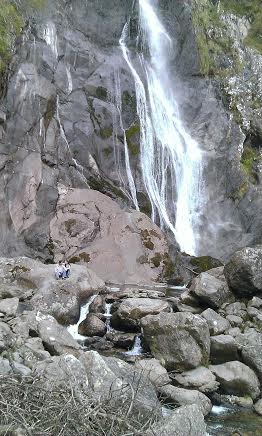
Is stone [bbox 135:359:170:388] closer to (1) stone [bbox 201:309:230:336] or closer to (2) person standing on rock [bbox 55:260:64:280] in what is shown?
(1) stone [bbox 201:309:230:336]

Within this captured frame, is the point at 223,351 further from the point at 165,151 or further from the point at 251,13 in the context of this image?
the point at 251,13

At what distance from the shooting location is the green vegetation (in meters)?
39.7

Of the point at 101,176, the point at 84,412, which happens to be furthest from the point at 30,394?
the point at 101,176

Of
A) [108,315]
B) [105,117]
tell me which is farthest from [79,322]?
[105,117]

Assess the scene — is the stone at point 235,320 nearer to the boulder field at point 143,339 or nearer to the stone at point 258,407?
the boulder field at point 143,339

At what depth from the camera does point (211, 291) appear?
61.5 ft

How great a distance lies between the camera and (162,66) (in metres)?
34.2

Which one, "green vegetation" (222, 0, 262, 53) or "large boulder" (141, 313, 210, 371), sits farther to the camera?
"green vegetation" (222, 0, 262, 53)

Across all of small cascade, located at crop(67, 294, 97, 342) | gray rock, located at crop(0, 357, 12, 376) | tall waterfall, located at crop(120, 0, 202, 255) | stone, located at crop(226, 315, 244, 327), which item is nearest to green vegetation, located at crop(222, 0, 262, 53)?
tall waterfall, located at crop(120, 0, 202, 255)

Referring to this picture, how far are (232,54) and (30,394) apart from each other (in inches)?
1388

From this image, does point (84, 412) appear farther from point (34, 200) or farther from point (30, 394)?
point (34, 200)

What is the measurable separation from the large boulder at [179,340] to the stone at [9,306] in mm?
4023

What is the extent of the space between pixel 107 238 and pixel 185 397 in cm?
1431

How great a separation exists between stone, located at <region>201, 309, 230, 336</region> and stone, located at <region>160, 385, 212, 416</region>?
3.98 metres
